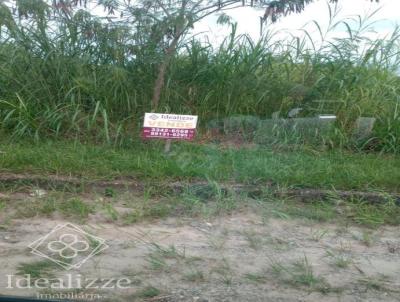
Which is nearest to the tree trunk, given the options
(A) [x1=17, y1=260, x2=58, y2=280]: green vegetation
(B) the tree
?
(B) the tree

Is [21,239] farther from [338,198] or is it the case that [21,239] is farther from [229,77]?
[229,77]

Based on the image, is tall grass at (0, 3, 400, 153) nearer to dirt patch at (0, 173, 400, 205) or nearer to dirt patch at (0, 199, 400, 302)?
dirt patch at (0, 173, 400, 205)

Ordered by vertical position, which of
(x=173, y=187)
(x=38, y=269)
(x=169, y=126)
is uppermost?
(x=169, y=126)

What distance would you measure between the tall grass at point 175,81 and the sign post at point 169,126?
78 centimetres

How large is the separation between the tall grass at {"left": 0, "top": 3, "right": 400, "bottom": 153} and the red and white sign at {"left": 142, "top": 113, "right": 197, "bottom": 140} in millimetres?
779

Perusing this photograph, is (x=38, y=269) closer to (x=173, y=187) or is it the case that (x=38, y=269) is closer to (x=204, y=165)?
(x=173, y=187)

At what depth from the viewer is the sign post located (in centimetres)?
562

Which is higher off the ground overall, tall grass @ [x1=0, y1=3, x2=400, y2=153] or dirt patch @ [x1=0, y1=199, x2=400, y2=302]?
tall grass @ [x1=0, y1=3, x2=400, y2=153]

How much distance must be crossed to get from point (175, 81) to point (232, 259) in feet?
11.9

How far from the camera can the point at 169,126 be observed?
5.66m

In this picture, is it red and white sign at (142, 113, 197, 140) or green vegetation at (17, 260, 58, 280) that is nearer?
green vegetation at (17, 260, 58, 280)

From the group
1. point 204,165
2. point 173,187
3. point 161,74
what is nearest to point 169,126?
point 204,165

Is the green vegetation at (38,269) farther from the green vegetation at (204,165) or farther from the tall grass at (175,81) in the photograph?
Result: the tall grass at (175,81)

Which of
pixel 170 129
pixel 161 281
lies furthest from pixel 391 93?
pixel 161 281
